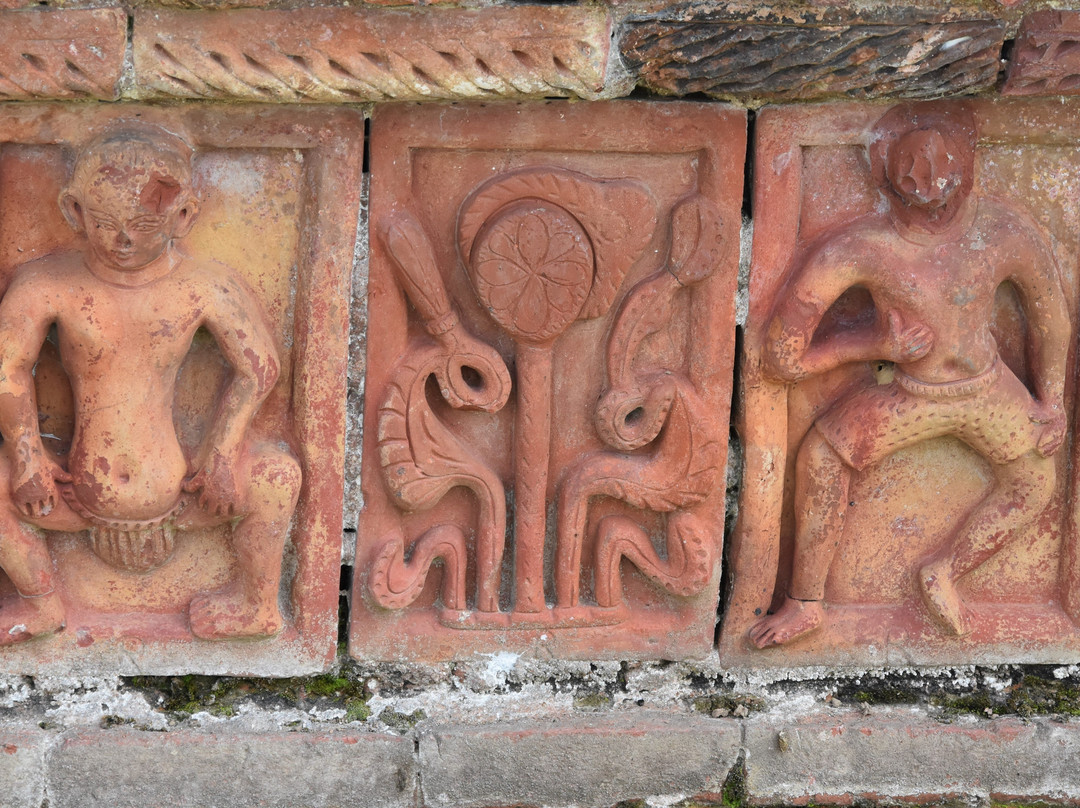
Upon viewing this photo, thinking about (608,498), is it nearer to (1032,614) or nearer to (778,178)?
(778,178)

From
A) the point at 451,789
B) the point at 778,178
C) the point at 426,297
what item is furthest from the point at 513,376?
the point at 451,789

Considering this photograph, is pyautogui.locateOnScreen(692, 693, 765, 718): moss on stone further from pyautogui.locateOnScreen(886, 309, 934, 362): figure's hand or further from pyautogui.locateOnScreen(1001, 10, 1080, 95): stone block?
pyautogui.locateOnScreen(1001, 10, 1080, 95): stone block

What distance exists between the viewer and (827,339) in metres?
3.31

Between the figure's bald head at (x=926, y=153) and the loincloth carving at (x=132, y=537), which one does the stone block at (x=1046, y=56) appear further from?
the loincloth carving at (x=132, y=537)

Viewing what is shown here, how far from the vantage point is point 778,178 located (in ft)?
10.5

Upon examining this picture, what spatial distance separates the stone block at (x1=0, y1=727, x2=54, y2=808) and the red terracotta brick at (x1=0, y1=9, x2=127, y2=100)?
1539 millimetres

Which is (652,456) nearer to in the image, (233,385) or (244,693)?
(233,385)

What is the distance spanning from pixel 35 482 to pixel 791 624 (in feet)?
6.27

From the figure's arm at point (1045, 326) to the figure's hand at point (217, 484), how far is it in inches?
77.2

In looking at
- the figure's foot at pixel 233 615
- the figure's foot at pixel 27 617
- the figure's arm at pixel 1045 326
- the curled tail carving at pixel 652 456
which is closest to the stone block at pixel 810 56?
the curled tail carving at pixel 652 456

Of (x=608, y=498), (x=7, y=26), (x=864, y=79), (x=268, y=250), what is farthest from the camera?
(x=608, y=498)

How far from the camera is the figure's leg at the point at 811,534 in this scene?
338 cm

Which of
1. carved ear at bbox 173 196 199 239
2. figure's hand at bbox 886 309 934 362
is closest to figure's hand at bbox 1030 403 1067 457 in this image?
figure's hand at bbox 886 309 934 362

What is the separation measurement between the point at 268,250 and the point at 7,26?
2.44ft
